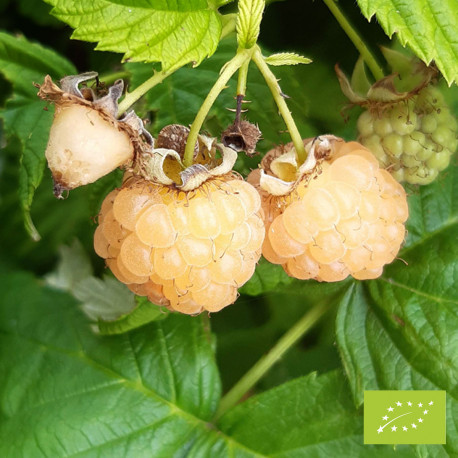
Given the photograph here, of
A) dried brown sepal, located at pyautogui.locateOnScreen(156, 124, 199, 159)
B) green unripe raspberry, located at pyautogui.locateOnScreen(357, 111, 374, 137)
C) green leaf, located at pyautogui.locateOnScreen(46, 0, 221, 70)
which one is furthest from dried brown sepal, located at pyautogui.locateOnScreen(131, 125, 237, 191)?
green unripe raspberry, located at pyautogui.locateOnScreen(357, 111, 374, 137)

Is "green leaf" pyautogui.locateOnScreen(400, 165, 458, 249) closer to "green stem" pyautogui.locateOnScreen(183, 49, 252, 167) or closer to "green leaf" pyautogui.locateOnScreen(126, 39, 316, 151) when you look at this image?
"green leaf" pyautogui.locateOnScreen(126, 39, 316, 151)

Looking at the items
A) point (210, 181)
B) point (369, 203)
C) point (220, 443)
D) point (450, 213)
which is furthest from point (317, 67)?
point (220, 443)

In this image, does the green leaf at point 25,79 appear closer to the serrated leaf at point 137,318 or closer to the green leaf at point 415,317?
the serrated leaf at point 137,318

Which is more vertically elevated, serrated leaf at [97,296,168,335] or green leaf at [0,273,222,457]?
serrated leaf at [97,296,168,335]

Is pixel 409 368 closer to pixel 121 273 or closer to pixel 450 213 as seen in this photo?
pixel 450 213

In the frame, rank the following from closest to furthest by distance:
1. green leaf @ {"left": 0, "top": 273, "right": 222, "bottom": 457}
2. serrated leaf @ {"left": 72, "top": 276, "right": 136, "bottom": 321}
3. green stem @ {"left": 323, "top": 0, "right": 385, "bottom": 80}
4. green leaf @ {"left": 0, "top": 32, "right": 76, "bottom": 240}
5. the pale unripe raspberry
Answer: the pale unripe raspberry
green stem @ {"left": 323, "top": 0, "right": 385, "bottom": 80}
green leaf @ {"left": 0, "top": 32, "right": 76, "bottom": 240}
green leaf @ {"left": 0, "top": 273, "right": 222, "bottom": 457}
serrated leaf @ {"left": 72, "top": 276, "right": 136, "bottom": 321}

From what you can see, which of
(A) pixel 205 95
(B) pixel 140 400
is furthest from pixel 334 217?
(B) pixel 140 400

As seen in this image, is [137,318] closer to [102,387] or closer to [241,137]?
[102,387]
